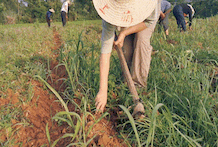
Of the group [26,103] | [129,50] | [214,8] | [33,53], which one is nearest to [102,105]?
[26,103]

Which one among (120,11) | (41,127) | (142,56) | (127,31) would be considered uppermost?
(120,11)

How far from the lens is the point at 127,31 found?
1.66m

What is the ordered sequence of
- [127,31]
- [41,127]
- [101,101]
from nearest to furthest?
1. [41,127]
2. [101,101]
3. [127,31]

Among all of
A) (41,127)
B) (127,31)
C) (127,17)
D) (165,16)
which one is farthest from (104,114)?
(165,16)

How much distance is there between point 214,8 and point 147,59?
83.6 ft

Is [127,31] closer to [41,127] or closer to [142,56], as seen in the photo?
[142,56]

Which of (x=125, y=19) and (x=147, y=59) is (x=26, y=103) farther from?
(x=147, y=59)

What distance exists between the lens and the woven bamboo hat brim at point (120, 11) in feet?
3.82

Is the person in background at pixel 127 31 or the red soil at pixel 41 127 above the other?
the person in background at pixel 127 31

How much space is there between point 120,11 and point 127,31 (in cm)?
49

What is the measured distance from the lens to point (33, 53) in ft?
8.79

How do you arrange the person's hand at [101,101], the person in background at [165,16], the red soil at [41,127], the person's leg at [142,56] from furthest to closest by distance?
the person in background at [165,16]
the person's leg at [142,56]
the person's hand at [101,101]
the red soil at [41,127]

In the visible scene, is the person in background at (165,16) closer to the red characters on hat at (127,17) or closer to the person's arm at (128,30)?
the person's arm at (128,30)

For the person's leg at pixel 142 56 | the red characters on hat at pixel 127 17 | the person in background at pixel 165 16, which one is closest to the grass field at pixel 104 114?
the person's leg at pixel 142 56
